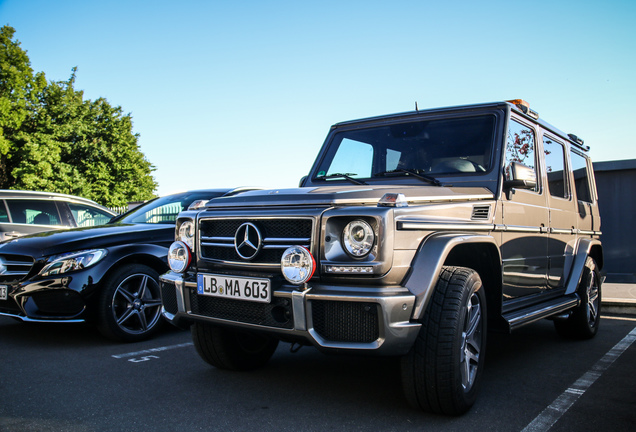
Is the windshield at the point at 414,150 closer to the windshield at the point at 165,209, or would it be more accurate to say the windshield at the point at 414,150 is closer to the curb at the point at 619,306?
the windshield at the point at 165,209

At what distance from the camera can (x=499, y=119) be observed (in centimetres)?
428

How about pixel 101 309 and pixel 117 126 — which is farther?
pixel 117 126

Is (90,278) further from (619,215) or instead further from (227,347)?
(619,215)

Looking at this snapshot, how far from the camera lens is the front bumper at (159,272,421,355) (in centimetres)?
284

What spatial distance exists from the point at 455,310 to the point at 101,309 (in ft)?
11.3

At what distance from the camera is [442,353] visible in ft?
9.85

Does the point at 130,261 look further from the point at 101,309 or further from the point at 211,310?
the point at 211,310

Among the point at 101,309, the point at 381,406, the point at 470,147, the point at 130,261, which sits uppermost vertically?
the point at 470,147

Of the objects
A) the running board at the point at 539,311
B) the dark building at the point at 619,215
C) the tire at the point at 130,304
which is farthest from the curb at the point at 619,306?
the tire at the point at 130,304

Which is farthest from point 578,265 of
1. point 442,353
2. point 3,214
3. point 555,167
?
point 3,214

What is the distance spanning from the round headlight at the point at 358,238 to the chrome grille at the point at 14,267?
139 inches

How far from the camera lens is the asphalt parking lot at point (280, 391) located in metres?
3.16

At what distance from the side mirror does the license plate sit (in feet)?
6.45

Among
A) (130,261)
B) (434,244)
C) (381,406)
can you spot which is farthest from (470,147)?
(130,261)
